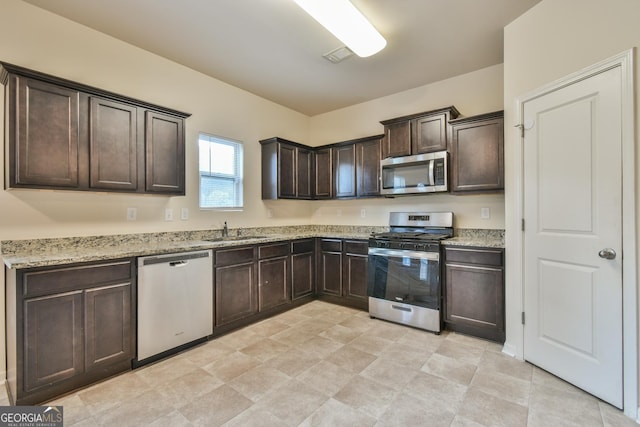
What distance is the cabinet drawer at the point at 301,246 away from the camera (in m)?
3.85

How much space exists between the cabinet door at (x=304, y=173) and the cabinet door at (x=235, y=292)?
1.49 metres

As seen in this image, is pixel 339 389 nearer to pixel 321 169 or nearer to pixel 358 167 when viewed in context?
pixel 358 167

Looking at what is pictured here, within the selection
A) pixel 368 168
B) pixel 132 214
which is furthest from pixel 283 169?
pixel 132 214

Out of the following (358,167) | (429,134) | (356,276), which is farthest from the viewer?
(358,167)

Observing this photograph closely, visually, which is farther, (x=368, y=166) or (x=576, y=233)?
(x=368, y=166)

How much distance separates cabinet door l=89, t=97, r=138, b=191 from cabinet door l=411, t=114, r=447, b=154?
2.93m

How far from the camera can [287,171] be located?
4172mm

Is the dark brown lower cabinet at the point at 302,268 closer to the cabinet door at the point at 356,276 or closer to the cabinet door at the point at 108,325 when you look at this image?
the cabinet door at the point at 356,276

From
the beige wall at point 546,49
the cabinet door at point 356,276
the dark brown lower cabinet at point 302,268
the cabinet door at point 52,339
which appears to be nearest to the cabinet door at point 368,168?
the cabinet door at point 356,276

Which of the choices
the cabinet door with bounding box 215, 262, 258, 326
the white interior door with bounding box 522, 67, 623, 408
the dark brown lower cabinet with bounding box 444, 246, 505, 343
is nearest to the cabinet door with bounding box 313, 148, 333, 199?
the cabinet door with bounding box 215, 262, 258, 326

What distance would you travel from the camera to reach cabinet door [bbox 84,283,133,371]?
2.12 meters

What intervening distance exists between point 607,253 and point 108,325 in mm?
3518

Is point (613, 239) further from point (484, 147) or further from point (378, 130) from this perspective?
point (378, 130)

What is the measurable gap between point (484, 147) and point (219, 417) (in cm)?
324
